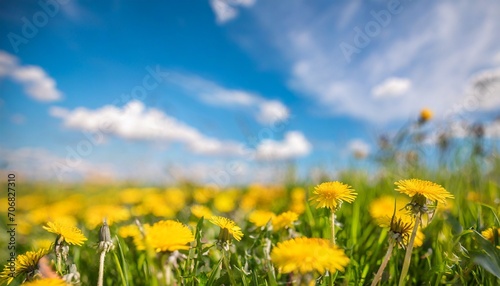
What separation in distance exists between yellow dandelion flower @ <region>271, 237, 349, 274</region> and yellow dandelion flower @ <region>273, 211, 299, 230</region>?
0.44 m

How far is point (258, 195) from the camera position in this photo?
2.48m

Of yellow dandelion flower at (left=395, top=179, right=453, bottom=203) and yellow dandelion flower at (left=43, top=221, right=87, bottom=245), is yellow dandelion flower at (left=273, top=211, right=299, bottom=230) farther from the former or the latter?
yellow dandelion flower at (left=43, top=221, right=87, bottom=245)

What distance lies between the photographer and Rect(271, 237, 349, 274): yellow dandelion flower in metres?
0.58

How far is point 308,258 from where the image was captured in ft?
1.94

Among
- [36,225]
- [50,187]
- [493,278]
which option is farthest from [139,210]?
[50,187]

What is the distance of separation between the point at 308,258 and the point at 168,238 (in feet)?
1.03

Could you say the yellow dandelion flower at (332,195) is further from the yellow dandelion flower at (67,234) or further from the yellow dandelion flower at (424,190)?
the yellow dandelion flower at (67,234)

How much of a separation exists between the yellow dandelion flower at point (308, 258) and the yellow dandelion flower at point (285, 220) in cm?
44

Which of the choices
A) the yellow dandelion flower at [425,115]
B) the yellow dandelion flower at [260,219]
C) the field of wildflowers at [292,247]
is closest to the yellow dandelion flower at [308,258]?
the field of wildflowers at [292,247]

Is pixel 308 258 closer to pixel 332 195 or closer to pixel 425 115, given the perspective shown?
pixel 332 195

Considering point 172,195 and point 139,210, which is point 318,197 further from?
point 172,195

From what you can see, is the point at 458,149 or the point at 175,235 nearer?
the point at 175,235

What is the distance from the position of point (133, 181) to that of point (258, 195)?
3060 mm

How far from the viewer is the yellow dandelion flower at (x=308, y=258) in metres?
0.58
